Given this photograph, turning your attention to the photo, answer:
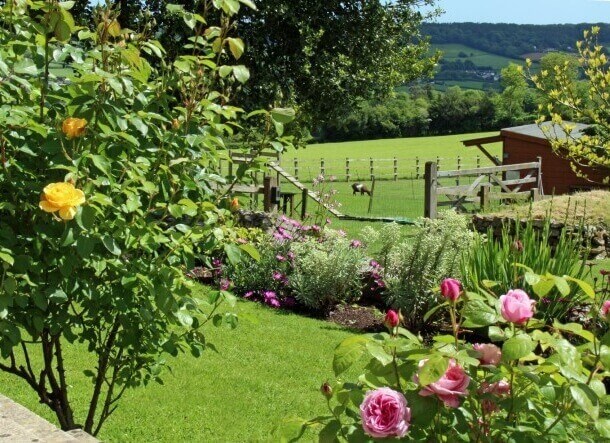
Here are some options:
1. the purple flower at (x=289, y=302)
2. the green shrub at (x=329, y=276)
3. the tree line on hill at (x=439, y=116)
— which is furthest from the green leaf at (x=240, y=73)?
the tree line on hill at (x=439, y=116)

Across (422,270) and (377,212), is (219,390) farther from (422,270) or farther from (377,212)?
(377,212)

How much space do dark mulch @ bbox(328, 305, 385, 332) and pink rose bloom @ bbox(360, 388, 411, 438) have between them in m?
6.39

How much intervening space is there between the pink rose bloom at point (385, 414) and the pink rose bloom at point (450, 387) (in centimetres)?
8

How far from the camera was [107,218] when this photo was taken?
8.86ft

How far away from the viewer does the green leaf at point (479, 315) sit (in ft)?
6.50

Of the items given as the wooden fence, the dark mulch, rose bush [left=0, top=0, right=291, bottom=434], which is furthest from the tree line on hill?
rose bush [left=0, top=0, right=291, bottom=434]

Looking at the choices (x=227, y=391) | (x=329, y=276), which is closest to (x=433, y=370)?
(x=227, y=391)

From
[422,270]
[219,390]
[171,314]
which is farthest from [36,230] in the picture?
[422,270]

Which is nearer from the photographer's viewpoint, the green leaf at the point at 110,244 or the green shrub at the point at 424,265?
the green leaf at the point at 110,244

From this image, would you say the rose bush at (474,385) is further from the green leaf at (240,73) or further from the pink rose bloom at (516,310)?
the green leaf at (240,73)

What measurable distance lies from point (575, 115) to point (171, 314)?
4075 millimetres

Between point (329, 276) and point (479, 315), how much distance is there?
22.6 ft

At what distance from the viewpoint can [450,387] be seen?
186 centimetres

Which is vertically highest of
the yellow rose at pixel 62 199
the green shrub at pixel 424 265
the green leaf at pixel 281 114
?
the green leaf at pixel 281 114
